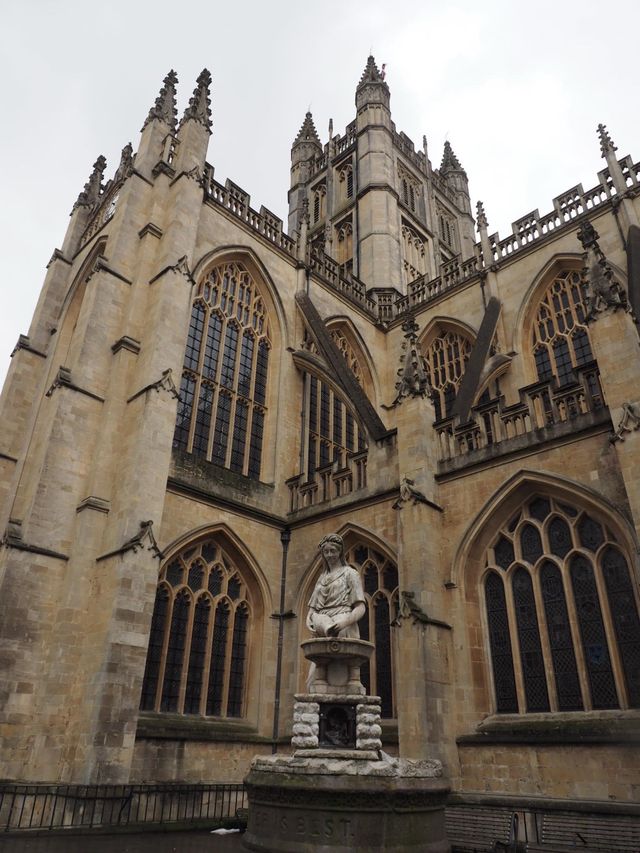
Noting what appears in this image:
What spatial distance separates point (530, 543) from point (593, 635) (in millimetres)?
1850

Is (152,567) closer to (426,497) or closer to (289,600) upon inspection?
(289,600)

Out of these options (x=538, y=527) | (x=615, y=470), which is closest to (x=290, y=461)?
(x=538, y=527)

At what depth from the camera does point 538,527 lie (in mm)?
10914

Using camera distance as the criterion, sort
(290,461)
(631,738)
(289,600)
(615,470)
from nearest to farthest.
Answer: (631,738)
(615,470)
(289,600)
(290,461)

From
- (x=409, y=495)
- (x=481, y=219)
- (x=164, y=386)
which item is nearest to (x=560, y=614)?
(x=409, y=495)

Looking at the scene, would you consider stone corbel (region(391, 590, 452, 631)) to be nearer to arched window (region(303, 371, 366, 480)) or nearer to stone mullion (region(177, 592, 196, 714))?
stone mullion (region(177, 592, 196, 714))

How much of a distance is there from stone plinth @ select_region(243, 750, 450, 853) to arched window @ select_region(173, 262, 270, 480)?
9.44m

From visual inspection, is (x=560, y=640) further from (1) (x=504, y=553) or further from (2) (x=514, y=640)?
(1) (x=504, y=553)

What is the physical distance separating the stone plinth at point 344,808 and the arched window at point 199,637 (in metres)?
6.57

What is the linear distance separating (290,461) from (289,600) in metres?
3.79

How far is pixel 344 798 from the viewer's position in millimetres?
5602

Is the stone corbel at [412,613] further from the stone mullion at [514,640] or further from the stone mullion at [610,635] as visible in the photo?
the stone mullion at [610,635]

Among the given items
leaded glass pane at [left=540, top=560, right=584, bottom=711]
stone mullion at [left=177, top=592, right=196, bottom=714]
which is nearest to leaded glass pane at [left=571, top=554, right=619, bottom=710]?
leaded glass pane at [left=540, top=560, right=584, bottom=711]

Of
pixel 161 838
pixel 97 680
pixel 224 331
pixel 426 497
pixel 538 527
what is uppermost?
pixel 224 331
